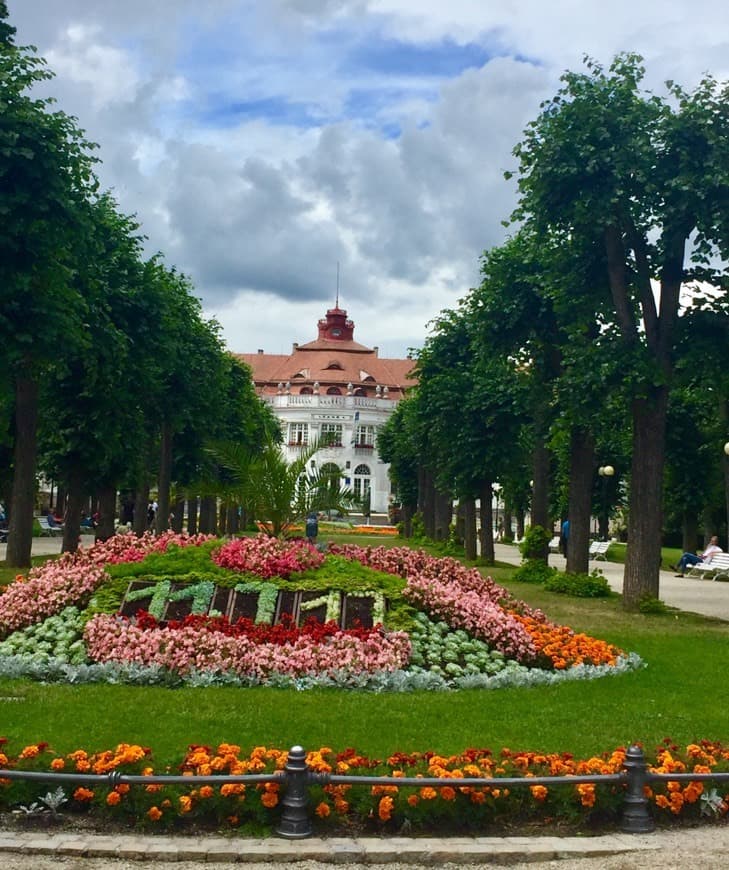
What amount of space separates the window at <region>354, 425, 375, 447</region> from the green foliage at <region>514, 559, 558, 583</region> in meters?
96.1

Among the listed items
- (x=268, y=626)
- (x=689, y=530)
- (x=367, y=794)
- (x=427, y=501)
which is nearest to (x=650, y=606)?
(x=268, y=626)

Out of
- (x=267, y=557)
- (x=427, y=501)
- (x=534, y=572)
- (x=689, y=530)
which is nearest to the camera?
(x=267, y=557)

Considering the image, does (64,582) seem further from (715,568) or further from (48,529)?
(48,529)

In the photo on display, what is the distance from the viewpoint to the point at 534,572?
2580 cm

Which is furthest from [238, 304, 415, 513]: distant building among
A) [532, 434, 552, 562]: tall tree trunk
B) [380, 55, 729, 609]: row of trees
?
[380, 55, 729, 609]: row of trees

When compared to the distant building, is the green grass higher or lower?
lower

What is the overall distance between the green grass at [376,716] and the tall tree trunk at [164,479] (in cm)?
2527

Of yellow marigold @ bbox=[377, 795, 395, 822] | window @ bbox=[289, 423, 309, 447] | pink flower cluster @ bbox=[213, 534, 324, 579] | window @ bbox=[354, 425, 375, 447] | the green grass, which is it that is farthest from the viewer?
window @ bbox=[354, 425, 375, 447]

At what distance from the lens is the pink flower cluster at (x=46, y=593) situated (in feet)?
39.3

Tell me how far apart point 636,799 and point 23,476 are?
17.9m

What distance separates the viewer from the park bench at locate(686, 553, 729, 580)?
3225 cm

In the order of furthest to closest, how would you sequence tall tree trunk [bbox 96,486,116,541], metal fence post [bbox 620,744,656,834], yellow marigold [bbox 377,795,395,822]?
tall tree trunk [bbox 96,486,116,541] < metal fence post [bbox 620,744,656,834] < yellow marigold [bbox 377,795,395,822]

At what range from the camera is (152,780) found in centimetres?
591

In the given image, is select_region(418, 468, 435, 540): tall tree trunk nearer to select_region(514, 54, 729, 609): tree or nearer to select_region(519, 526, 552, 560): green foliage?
select_region(519, 526, 552, 560): green foliage
